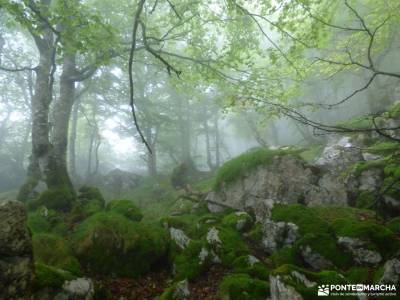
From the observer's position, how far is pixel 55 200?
9289mm

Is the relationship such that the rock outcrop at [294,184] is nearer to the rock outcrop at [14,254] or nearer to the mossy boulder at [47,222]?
the mossy boulder at [47,222]

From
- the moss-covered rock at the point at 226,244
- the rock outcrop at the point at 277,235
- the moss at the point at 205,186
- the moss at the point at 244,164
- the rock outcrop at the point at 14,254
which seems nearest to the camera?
the rock outcrop at the point at 14,254

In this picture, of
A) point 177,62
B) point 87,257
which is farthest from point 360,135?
point 87,257

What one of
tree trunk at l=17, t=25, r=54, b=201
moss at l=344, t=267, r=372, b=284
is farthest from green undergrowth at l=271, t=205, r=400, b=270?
tree trunk at l=17, t=25, r=54, b=201

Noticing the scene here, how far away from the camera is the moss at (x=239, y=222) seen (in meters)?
7.77

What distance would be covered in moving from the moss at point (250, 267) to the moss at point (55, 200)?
238 inches

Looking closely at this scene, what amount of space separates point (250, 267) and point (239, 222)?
218cm

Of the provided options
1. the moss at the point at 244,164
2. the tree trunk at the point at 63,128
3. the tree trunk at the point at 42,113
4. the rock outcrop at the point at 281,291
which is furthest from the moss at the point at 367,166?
the tree trunk at the point at 42,113

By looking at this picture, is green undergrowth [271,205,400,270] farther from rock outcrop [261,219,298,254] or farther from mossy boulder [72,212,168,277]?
→ mossy boulder [72,212,168,277]

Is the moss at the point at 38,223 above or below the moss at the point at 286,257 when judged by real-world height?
above

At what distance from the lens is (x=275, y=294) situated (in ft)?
14.2

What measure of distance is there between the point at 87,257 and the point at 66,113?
272 inches

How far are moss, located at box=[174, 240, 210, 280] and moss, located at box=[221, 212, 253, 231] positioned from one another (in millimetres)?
1484

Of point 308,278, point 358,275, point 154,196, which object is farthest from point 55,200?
point 358,275
